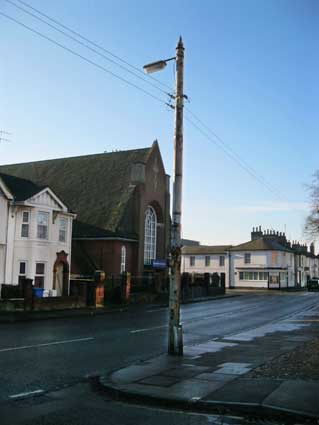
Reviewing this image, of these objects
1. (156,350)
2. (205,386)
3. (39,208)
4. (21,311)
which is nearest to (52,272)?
(39,208)

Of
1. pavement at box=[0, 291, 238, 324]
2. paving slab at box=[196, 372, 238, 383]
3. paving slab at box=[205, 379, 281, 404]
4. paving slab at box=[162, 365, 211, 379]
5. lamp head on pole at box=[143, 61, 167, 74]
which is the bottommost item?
pavement at box=[0, 291, 238, 324]

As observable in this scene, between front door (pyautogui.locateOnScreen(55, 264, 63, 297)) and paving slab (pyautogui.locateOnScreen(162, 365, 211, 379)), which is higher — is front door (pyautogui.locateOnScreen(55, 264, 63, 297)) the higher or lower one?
the higher one

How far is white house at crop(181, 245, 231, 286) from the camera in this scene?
8081 cm

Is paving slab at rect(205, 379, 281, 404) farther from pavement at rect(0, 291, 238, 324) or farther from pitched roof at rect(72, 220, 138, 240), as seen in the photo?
pitched roof at rect(72, 220, 138, 240)

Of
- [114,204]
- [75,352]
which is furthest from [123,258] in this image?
[75,352]

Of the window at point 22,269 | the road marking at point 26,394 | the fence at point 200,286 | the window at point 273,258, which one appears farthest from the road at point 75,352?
the window at point 273,258

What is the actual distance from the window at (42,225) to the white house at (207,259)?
50.5 meters

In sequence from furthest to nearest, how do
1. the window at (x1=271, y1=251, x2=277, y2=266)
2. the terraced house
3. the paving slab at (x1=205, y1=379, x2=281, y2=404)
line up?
the window at (x1=271, y1=251, x2=277, y2=266) → the terraced house → the paving slab at (x1=205, y1=379, x2=281, y2=404)

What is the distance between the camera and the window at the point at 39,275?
3203cm

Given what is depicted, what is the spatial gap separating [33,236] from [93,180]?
17149 mm

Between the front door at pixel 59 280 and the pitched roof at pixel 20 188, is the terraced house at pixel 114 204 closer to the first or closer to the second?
the front door at pixel 59 280

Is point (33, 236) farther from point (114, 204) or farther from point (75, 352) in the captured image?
point (75, 352)

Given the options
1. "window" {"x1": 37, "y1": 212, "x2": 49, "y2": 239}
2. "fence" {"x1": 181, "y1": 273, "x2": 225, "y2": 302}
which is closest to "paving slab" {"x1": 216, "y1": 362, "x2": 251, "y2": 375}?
"window" {"x1": 37, "y1": 212, "x2": 49, "y2": 239}

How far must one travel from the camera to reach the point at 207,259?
82750 mm
